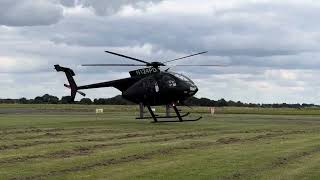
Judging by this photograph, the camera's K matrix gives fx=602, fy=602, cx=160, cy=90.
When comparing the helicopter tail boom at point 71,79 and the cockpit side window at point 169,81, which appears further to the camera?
the helicopter tail boom at point 71,79

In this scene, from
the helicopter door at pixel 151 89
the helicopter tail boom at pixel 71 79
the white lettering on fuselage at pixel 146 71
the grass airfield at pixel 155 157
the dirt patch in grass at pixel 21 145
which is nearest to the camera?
the grass airfield at pixel 155 157

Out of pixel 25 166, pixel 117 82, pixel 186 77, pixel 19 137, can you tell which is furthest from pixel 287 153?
pixel 117 82

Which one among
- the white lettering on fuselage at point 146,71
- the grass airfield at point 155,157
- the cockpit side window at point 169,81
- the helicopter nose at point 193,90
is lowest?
the grass airfield at point 155,157

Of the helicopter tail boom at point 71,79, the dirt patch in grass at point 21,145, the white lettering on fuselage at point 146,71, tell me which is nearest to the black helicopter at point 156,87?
the white lettering on fuselage at point 146,71

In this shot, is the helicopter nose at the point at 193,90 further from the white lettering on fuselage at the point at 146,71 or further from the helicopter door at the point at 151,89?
the white lettering on fuselage at the point at 146,71

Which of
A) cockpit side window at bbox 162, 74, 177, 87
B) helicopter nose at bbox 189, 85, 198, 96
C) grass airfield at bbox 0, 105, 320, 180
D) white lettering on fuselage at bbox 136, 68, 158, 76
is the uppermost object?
white lettering on fuselage at bbox 136, 68, 158, 76

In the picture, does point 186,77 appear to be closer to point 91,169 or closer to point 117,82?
point 117,82

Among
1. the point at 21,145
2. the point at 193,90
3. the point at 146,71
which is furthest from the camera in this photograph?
the point at 146,71

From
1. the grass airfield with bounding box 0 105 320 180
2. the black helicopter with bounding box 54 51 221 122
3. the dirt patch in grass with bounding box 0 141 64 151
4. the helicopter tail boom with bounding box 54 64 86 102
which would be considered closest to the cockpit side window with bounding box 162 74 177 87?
the black helicopter with bounding box 54 51 221 122

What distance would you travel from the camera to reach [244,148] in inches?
871

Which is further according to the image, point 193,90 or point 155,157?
point 193,90

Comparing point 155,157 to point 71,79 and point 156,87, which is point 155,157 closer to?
point 156,87

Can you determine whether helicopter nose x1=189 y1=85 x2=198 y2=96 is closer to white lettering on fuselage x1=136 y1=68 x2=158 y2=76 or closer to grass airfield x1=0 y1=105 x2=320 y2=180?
white lettering on fuselage x1=136 y1=68 x2=158 y2=76

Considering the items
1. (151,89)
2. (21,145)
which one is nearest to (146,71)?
(151,89)
